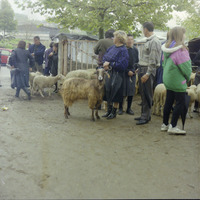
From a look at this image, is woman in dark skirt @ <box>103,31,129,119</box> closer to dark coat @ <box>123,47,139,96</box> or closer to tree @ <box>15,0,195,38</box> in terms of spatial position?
dark coat @ <box>123,47,139,96</box>

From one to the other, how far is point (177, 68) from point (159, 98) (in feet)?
7.90

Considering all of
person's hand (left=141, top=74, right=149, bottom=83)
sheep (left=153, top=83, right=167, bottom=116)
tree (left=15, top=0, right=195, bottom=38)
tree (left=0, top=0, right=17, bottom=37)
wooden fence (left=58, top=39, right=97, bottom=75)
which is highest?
tree (left=0, top=0, right=17, bottom=37)

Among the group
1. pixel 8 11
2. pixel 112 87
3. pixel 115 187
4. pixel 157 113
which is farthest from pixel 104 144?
pixel 8 11

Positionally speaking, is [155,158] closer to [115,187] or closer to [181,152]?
[181,152]

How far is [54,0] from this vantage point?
11.5 m

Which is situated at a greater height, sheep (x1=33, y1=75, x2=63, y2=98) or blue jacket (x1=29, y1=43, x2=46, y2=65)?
blue jacket (x1=29, y1=43, x2=46, y2=65)

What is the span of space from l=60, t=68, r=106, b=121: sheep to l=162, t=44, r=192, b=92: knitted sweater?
1.79 m

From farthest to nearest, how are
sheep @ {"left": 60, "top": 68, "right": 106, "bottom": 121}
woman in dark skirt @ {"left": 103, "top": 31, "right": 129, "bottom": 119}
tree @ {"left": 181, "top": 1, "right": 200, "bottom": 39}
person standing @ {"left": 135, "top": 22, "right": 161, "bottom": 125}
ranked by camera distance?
tree @ {"left": 181, "top": 1, "right": 200, "bottom": 39}, sheep @ {"left": 60, "top": 68, "right": 106, "bottom": 121}, woman in dark skirt @ {"left": 103, "top": 31, "right": 129, "bottom": 119}, person standing @ {"left": 135, "top": 22, "right": 161, "bottom": 125}

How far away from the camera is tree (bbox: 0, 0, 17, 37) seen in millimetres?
46094

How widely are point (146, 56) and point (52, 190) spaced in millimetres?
4059

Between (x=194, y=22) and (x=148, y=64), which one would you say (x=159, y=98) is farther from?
(x=194, y=22)

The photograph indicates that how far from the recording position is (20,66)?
31.8 ft

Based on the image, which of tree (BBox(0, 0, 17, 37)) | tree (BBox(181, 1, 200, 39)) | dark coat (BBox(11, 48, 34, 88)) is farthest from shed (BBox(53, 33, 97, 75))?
tree (BBox(0, 0, 17, 37))

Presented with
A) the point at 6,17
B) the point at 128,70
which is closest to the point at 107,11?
the point at 128,70
